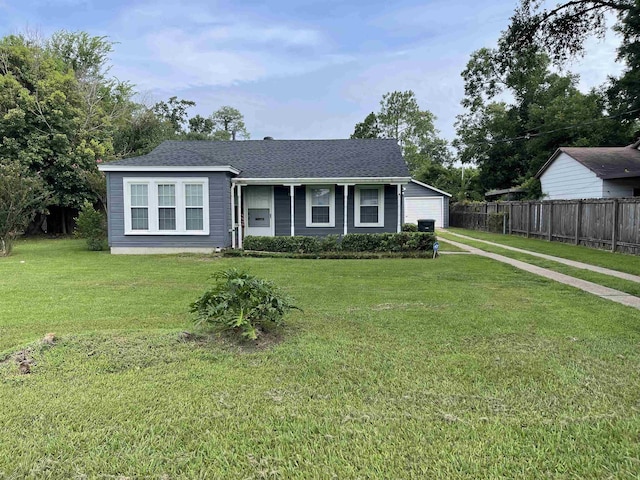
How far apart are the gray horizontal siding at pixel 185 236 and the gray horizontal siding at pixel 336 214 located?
2408 mm

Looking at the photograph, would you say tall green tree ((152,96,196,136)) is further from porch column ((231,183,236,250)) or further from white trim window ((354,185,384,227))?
white trim window ((354,185,384,227))

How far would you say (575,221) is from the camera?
15836 mm

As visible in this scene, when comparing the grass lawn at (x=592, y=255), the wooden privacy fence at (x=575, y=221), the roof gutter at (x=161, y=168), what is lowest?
the grass lawn at (x=592, y=255)

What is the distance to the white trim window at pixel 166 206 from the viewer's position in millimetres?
13484

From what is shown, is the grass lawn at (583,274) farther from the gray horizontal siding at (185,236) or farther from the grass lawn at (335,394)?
the gray horizontal siding at (185,236)

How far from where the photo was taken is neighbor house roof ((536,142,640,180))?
18.3 meters

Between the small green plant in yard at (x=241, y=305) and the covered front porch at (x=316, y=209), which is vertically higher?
the covered front porch at (x=316, y=209)

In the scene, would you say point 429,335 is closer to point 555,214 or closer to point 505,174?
point 555,214

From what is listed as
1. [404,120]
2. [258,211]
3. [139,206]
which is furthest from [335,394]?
[404,120]

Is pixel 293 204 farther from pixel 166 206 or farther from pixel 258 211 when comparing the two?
pixel 166 206

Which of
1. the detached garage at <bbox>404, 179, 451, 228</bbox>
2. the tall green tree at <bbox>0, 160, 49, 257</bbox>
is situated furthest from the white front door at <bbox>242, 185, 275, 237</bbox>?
the detached garage at <bbox>404, 179, 451, 228</bbox>

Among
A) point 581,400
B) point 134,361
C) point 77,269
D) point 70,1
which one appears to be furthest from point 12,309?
point 70,1

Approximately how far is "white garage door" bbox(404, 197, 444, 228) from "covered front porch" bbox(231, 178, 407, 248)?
47.1 ft

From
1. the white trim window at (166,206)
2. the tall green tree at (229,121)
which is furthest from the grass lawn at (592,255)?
the tall green tree at (229,121)
